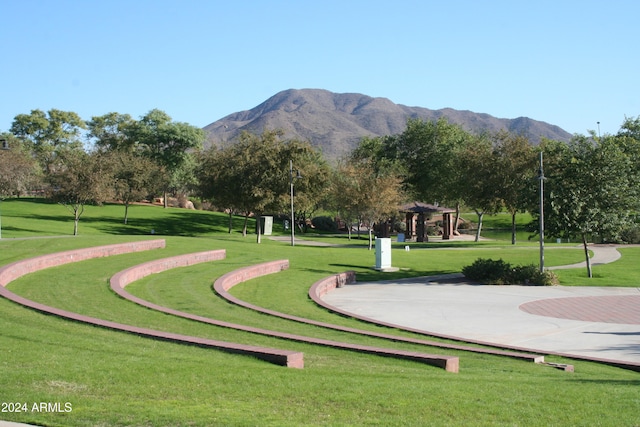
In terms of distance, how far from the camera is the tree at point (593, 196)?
29.2 m

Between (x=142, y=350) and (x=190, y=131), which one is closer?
(x=142, y=350)

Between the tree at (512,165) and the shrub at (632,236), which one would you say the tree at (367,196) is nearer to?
the tree at (512,165)

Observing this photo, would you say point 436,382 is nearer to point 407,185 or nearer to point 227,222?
point 227,222

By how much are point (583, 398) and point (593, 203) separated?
23.0m

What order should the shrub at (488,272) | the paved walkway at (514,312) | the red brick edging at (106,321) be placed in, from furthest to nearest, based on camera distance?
1. the shrub at (488,272)
2. the paved walkway at (514,312)
3. the red brick edging at (106,321)


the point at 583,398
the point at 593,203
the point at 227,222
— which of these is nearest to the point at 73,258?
the point at 583,398

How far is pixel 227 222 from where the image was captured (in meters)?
69.7

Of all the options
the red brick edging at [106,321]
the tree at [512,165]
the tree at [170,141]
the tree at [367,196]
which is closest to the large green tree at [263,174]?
the tree at [367,196]

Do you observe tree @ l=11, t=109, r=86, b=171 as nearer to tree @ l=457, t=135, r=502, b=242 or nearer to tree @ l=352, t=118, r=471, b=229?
tree @ l=352, t=118, r=471, b=229

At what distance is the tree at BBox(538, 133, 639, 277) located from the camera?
29.2 meters

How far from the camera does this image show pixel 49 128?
353 ft

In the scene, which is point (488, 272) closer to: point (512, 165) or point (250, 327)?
point (250, 327)

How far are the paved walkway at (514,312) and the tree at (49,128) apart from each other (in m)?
91.6

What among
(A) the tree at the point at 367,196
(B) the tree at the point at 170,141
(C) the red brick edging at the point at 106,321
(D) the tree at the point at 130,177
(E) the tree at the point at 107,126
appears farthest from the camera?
(E) the tree at the point at 107,126
